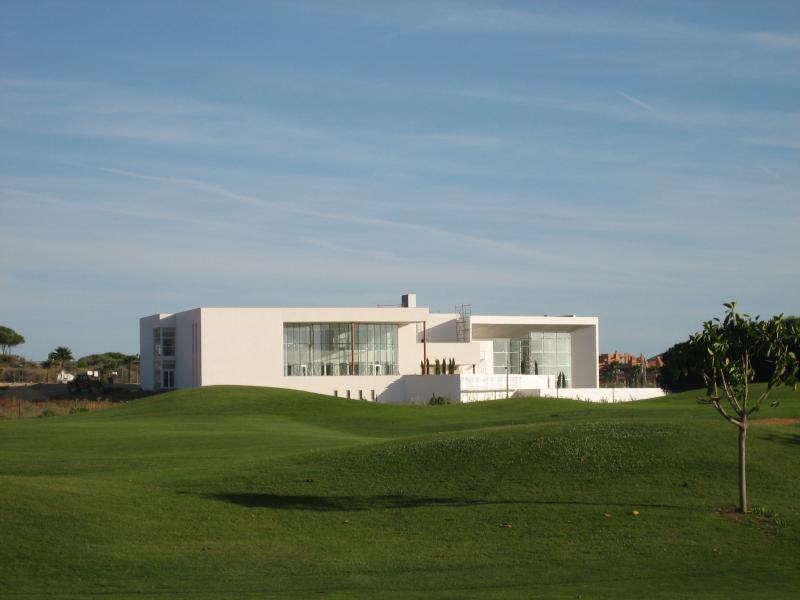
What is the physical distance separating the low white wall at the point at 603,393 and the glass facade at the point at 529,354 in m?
11.3

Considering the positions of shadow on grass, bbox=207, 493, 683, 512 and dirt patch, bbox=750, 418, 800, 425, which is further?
dirt patch, bbox=750, 418, 800, 425

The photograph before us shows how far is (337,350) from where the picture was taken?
74.2 meters

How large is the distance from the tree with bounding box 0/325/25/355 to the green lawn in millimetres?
103656

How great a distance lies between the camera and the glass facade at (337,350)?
73.4 m

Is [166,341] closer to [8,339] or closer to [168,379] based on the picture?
[168,379]

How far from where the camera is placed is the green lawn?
603 inches

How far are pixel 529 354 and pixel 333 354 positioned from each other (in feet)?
61.3

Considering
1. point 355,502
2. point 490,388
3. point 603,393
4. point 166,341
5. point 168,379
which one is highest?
point 166,341

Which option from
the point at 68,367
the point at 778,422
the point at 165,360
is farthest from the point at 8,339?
the point at 778,422

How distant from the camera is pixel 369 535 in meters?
18.3

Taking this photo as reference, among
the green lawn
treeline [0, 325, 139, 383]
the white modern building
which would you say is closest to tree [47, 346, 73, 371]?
treeline [0, 325, 139, 383]

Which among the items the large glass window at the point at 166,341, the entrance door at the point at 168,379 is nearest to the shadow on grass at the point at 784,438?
the entrance door at the point at 168,379

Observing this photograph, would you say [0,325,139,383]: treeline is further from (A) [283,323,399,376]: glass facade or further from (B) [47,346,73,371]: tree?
(A) [283,323,399,376]: glass facade

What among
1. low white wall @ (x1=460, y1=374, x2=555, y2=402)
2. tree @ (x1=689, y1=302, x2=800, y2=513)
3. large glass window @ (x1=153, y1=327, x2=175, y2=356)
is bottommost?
low white wall @ (x1=460, y1=374, x2=555, y2=402)
